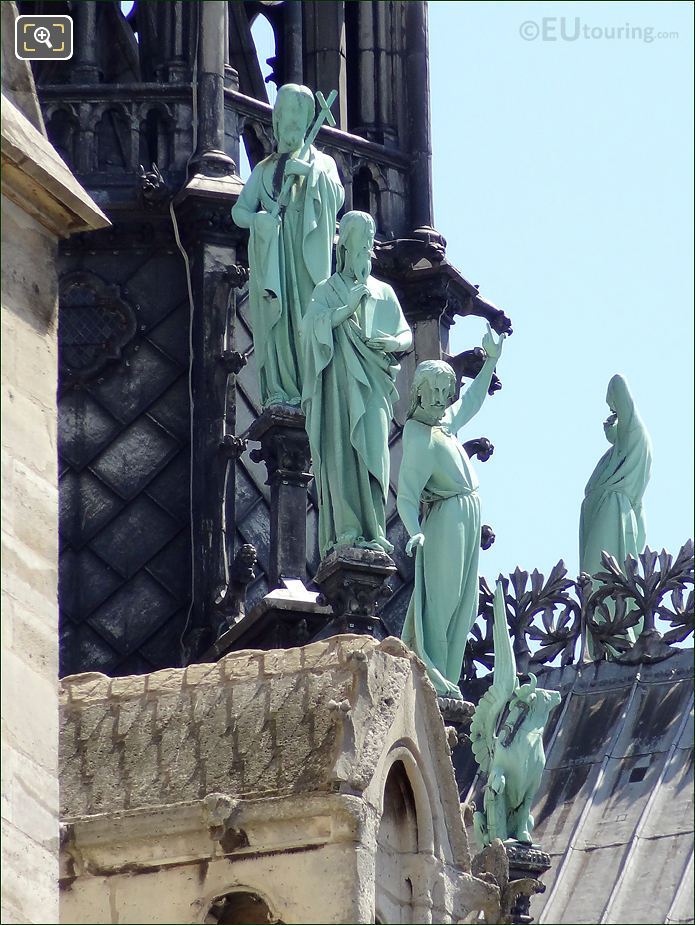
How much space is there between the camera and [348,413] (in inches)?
952

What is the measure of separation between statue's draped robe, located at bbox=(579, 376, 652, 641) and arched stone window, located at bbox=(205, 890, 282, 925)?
11.8 meters

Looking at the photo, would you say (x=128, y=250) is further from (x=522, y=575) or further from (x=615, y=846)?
(x=615, y=846)

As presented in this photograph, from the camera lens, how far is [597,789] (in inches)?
1019

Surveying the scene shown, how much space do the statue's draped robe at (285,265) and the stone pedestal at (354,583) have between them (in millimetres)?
1977

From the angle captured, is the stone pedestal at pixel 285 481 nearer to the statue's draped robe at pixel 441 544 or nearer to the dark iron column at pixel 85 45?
the statue's draped robe at pixel 441 544

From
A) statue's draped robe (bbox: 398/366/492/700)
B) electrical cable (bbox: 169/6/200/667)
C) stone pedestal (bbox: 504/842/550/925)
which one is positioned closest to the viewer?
stone pedestal (bbox: 504/842/550/925)

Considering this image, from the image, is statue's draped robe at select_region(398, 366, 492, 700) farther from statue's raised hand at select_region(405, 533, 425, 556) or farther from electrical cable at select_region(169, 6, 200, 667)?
electrical cable at select_region(169, 6, 200, 667)

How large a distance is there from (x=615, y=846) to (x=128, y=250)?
6187 mm

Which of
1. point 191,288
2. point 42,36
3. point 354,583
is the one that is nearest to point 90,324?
point 191,288

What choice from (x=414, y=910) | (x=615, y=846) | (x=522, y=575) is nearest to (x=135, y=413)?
(x=522, y=575)

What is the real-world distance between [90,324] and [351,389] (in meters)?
4.31

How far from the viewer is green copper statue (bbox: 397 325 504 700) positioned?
76.9 feet

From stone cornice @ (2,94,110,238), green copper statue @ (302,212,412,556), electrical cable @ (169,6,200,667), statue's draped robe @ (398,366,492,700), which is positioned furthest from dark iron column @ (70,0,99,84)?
stone cornice @ (2,94,110,238)

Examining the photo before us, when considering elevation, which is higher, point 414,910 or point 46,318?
point 46,318
